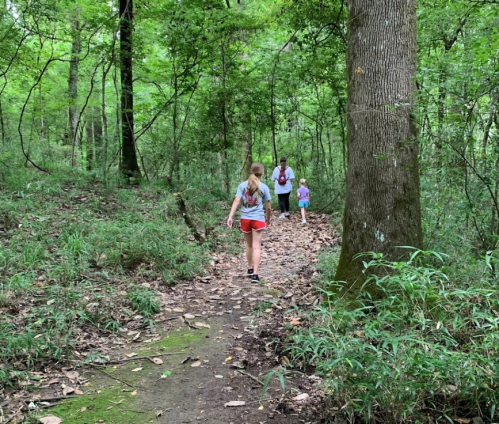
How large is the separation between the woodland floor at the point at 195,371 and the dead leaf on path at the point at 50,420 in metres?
0.01

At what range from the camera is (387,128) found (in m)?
4.09

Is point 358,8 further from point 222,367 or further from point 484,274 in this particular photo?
point 222,367

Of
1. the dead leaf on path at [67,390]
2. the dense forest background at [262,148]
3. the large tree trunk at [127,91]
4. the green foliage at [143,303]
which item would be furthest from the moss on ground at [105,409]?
the large tree trunk at [127,91]

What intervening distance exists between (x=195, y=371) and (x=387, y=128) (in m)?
3.27

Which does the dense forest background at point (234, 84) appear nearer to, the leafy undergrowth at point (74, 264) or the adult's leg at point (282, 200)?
the adult's leg at point (282, 200)

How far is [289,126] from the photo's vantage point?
62.5 ft

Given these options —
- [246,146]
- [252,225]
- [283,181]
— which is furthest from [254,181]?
[246,146]

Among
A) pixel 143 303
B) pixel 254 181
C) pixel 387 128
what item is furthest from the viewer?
pixel 254 181

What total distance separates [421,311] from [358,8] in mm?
3409

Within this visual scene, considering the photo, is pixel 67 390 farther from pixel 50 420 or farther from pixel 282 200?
pixel 282 200

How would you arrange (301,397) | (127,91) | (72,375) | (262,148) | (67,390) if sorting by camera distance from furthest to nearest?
(262,148), (127,91), (72,375), (67,390), (301,397)

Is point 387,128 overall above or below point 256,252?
above

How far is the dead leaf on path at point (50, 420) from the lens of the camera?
108 inches

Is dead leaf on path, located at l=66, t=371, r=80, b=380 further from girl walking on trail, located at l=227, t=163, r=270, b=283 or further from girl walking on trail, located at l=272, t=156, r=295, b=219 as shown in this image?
girl walking on trail, located at l=272, t=156, r=295, b=219
